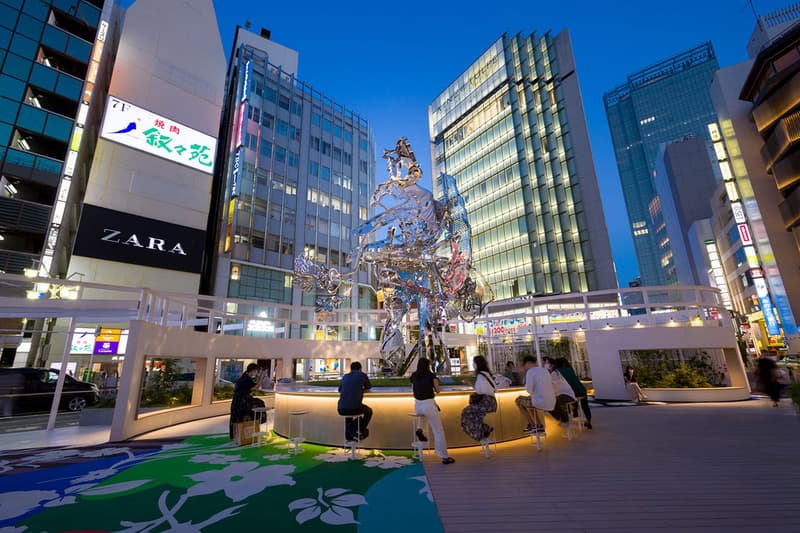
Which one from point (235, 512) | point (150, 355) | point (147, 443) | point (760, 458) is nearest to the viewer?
point (235, 512)

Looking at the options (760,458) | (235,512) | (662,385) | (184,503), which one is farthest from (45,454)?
Answer: (662,385)

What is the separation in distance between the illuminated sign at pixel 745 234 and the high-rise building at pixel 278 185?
3216cm

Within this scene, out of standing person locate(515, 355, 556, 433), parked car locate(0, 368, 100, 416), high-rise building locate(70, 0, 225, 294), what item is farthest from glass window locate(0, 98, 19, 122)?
standing person locate(515, 355, 556, 433)

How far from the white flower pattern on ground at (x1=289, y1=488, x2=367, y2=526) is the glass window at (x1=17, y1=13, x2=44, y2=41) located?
96.8 ft

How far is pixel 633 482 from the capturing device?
395cm

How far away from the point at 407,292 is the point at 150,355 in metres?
6.68

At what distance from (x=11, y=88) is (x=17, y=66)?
4.84 feet

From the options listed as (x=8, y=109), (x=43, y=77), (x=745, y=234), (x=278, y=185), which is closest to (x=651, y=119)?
(x=745, y=234)

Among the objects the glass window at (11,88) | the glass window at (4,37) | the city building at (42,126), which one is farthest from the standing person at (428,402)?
the glass window at (4,37)

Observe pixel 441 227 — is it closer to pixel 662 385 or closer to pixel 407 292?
pixel 407 292

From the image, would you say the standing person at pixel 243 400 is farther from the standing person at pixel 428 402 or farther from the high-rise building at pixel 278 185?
the high-rise building at pixel 278 185

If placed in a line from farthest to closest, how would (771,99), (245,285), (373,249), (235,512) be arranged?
1. (245,285)
2. (771,99)
3. (373,249)
4. (235,512)

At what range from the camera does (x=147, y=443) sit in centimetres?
742

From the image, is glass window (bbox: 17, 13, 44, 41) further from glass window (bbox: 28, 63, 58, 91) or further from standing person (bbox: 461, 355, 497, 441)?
Result: standing person (bbox: 461, 355, 497, 441)
